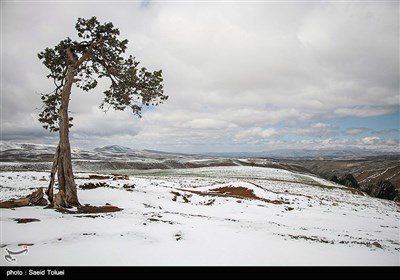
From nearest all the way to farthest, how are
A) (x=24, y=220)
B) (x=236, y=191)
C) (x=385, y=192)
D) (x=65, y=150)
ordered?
1. (x=24, y=220)
2. (x=65, y=150)
3. (x=236, y=191)
4. (x=385, y=192)

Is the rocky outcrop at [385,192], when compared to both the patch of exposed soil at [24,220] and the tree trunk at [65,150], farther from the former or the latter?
the patch of exposed soil at [24,220]

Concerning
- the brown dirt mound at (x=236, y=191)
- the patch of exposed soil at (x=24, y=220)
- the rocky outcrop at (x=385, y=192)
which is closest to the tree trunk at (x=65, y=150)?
the patch of exposed soil at (x=24, y=220)

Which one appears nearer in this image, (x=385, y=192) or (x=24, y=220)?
(x=24, y=220)

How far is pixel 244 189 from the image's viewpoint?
1570 inches

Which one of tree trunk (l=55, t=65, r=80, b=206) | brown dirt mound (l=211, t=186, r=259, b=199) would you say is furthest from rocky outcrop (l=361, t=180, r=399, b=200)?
tree trunk (l=55, t=65, r=80, b=206)

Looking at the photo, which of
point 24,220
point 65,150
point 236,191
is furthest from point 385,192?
point 24,220

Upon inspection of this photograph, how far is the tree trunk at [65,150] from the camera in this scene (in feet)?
56.2

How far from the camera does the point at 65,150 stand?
683 inches

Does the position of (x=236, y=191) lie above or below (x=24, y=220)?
below

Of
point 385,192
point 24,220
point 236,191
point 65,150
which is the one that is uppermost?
point 65,150

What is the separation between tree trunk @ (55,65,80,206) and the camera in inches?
675

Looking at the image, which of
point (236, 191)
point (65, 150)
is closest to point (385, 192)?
point (236, 191)

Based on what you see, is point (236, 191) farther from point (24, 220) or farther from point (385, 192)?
point (385, 192)

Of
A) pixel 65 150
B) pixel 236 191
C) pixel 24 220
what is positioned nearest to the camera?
pixel 24 220
